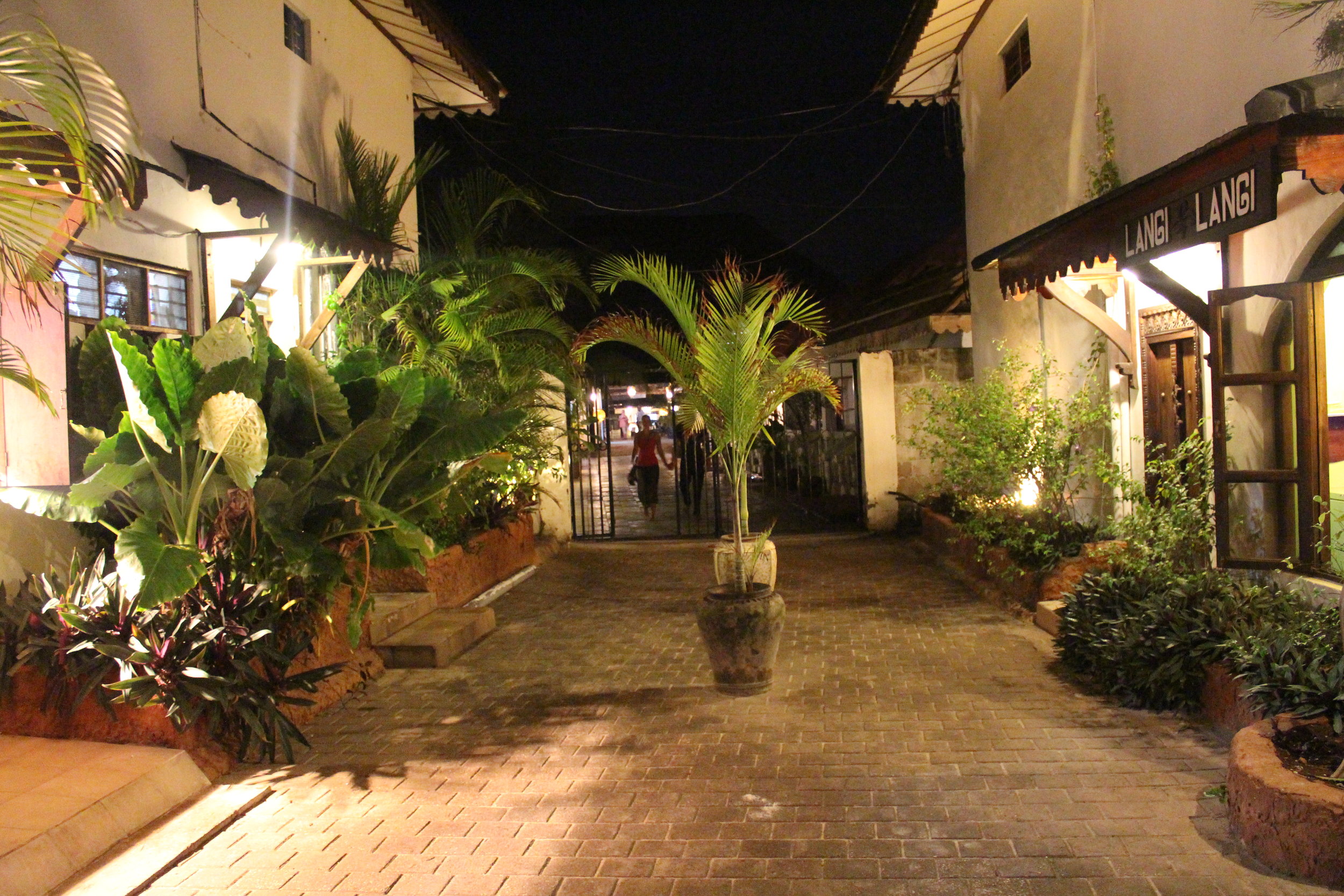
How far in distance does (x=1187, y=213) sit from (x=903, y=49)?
7.44 meters

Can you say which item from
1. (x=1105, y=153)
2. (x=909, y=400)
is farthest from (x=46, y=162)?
(x=909, y=400)

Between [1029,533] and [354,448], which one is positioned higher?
[354,448]

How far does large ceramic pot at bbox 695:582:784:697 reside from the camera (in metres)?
6.64

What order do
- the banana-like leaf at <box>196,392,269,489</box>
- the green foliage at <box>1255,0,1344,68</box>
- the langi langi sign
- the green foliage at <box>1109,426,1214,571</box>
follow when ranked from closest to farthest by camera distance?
the green foliage at <box>1255,0,1344,68</box> → the langi langi sign → the banana-like leaf at <box>196,392,269,489</box> → the green foliage at <box>1109,426,1214,571</box>

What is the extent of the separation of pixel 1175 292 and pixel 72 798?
22.0ft

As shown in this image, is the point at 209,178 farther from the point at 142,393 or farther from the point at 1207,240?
the point at 1207,240

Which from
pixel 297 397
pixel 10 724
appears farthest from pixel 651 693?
pixel 10 724

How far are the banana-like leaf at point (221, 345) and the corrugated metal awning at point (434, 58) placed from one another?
5.79m

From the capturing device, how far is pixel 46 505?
5.41 m

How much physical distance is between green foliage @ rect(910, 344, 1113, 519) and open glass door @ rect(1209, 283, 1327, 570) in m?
1.23

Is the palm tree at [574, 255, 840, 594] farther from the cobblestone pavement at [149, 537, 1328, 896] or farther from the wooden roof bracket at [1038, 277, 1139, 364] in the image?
the wooden roof bracket at [1038, 277, 1139, 364]

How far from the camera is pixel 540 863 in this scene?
4.32m

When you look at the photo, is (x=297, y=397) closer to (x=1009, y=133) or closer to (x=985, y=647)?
(x=985, y=647)

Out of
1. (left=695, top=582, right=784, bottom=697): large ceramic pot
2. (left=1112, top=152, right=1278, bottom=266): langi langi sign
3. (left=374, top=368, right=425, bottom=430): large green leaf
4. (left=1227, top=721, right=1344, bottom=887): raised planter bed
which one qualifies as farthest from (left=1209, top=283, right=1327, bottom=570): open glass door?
(left=374, top=368, right=425, bottom=430): large green leaf
